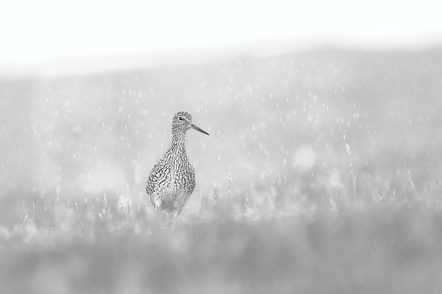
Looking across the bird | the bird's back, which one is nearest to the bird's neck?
the bird

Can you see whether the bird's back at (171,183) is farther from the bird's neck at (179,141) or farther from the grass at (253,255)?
the grass at (253,255)

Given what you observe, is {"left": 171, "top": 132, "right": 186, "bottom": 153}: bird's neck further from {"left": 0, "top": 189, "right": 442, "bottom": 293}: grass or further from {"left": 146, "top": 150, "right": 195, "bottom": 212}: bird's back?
{"left": 0, "top": 189, "right": 442, "bottom": 293}: grass

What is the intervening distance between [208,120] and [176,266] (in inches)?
318

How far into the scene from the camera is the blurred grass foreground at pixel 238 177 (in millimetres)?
4742

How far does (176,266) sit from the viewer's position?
4.88 meters

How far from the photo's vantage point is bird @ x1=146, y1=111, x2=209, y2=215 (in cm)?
861

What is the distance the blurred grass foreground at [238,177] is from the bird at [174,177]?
21cm

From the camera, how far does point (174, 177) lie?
8.62 meters

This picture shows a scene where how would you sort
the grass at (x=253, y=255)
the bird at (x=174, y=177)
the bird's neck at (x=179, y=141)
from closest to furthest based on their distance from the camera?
the grass at (x=253, y=255), the bird at (x=174, y=177), the bird's neck at (x=179, y=141)

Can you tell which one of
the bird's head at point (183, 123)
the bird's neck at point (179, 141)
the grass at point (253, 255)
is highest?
the bird's head at point (183, 123)

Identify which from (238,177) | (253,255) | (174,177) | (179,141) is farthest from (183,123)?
(253,255)

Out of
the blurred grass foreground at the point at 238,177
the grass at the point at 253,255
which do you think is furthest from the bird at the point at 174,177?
the grass at the point at 253,255

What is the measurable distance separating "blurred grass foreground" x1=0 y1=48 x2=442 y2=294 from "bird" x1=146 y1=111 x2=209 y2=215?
0.68ft

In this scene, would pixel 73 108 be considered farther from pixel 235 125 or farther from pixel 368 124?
pixel 368 124
